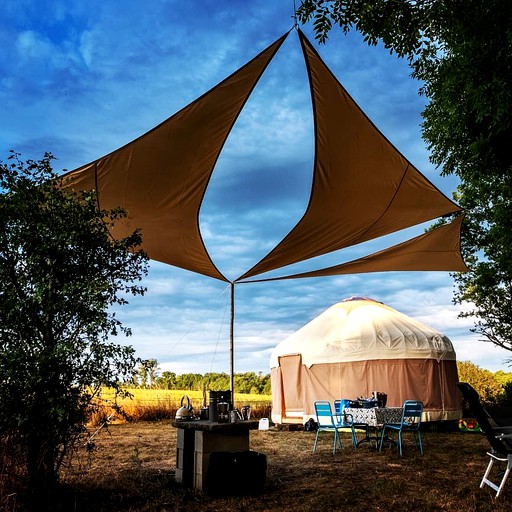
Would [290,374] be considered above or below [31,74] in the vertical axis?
below

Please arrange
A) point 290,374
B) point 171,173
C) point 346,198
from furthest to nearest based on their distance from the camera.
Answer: point 290,374 < point 346,198 < point 171,173

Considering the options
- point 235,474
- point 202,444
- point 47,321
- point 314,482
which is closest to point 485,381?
point 314,482

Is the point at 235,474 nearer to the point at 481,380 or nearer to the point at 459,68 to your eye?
the point at 459,68

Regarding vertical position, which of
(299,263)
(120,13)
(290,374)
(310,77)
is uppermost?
(120,13)

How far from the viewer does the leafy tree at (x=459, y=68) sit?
434 centimetres

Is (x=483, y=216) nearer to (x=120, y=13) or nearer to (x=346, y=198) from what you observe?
(x=346, y=198)

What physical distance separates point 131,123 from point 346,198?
231 cm

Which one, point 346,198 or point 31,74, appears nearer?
point 31,74

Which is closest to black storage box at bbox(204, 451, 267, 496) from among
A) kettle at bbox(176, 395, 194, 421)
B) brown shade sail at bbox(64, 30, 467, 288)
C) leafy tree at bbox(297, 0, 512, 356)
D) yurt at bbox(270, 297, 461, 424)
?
kettle at bbox(176, 395, 194, 421)

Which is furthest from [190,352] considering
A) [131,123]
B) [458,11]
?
[458,11]

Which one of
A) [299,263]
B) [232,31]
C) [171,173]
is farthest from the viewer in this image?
[299,263]

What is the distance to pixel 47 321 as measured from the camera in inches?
142

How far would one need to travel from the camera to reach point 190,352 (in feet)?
26.6

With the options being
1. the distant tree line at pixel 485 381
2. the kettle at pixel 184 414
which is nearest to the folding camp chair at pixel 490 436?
the kettle at pixel 184 414
